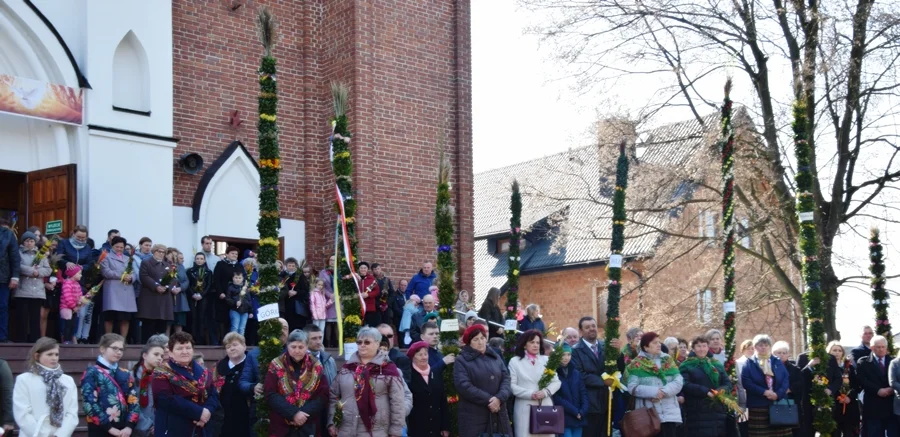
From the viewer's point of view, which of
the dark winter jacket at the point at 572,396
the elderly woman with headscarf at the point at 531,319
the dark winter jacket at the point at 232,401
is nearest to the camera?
the dark winter jacket at the point at 232,401

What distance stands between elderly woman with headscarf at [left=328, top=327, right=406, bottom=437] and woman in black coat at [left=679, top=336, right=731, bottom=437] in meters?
4.06

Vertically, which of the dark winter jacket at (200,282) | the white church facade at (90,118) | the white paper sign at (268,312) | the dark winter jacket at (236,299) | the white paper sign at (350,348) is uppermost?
the white church facade at (90,118)

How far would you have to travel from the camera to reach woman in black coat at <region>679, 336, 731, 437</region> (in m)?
13.1

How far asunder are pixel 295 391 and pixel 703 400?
5184 millimetres

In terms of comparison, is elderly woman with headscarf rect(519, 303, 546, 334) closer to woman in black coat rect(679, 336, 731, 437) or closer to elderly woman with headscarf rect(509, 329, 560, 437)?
woman in black coat rect(679, 336, 731, 437)

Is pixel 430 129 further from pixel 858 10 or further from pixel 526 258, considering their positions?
pixel 526 258

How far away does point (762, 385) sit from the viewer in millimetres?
13828

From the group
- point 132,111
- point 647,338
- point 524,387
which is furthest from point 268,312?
point 132,111

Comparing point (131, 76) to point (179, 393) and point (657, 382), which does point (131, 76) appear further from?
point (657, 382)

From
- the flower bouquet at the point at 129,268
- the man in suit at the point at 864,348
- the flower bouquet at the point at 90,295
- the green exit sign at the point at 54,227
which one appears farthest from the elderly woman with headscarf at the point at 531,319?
the green exit sign at the point at 54,227

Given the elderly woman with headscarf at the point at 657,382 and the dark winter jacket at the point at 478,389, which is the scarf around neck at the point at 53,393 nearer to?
the dark winter jacket at the point at 478,389

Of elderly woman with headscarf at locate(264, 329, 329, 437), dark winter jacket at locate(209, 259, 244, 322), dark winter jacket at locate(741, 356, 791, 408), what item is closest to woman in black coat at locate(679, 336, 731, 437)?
dark winter jacket at locate(741, 356, 791, 408)

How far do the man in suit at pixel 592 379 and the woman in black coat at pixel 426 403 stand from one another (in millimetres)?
2053

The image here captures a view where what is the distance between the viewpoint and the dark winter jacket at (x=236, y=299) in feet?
52.8
